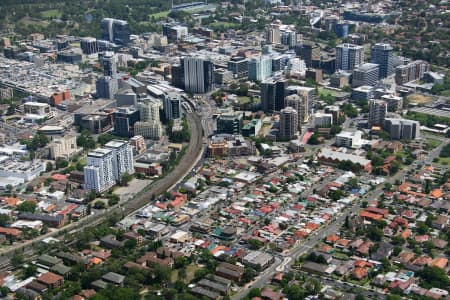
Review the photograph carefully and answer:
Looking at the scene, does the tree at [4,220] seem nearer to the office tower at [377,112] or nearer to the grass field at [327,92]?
the office tower at [377,112]

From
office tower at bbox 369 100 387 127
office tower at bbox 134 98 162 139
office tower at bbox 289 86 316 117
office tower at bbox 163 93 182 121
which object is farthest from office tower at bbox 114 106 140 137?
office tower at bbox 369 100 387 127

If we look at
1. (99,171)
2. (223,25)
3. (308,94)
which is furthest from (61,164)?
(223,25)

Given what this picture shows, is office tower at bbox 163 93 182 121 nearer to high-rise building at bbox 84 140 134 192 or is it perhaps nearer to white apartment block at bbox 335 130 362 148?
high-rise building at bbox 84 140 134 192

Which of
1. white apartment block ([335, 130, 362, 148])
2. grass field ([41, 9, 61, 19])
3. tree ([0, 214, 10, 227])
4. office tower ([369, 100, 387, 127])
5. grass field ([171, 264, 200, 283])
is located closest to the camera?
grass field ([171, 264, 200, 283])

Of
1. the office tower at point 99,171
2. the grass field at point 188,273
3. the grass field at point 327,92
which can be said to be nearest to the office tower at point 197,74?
the grass field at point 327,92

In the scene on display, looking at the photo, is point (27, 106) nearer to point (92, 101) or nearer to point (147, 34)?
point (92, 101)

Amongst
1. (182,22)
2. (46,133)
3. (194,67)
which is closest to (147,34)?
(182,22)

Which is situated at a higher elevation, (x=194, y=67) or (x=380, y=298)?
(x=194, y=67)
